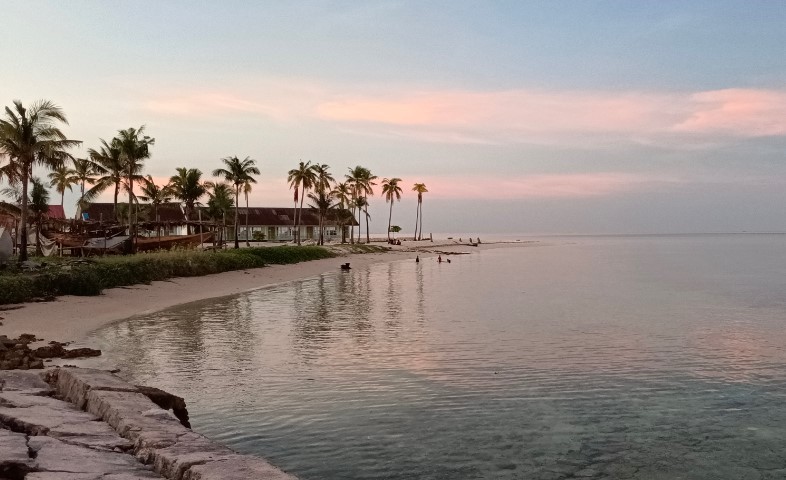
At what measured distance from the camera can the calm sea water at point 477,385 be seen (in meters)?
8.95

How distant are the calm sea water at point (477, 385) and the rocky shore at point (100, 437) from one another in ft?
5.43

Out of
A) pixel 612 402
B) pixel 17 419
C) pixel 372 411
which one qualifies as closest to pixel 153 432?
pixel 17 419

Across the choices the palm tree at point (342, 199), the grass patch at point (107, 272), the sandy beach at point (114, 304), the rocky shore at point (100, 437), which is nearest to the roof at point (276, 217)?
the palm tree at point (342, 199)

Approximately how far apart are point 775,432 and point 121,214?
222 ft

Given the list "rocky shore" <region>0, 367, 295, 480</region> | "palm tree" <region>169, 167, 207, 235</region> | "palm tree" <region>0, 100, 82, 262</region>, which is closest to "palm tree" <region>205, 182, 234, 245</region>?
"palm tree" <region>169, 167, 207, 235</region>

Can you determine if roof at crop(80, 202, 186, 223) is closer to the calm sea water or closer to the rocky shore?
the calm sea water

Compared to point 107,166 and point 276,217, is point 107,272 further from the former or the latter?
point 276,217

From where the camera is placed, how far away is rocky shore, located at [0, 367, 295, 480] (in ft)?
19.7

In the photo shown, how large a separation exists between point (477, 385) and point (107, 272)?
2228 centimetres

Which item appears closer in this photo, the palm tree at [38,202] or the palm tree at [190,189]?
the palm tree at [38,202]

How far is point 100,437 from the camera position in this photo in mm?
7289

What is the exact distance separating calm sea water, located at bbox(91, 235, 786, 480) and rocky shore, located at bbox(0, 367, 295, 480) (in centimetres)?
165

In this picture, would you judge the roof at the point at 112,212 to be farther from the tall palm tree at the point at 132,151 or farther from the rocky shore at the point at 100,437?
the rocky shore at the point at 100,437

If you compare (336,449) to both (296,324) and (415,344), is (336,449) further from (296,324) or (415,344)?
(296,324)
